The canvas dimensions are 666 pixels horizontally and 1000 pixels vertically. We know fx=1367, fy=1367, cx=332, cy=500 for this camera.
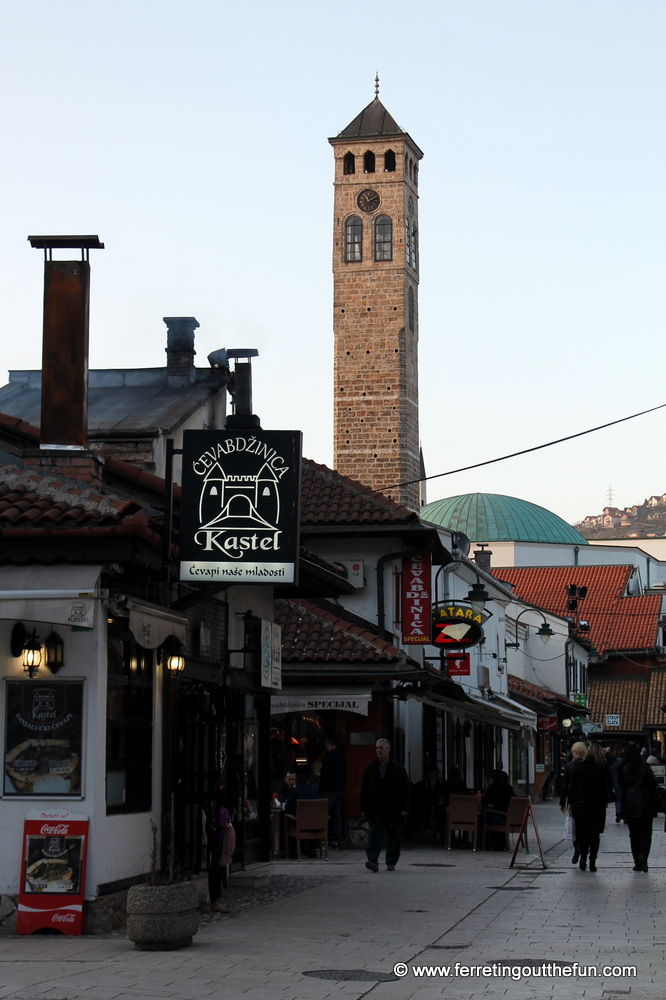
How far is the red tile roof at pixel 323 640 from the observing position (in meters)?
21.8

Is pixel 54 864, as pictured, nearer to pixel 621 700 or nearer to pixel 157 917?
pixel 157 917

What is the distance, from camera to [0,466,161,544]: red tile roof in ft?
36.4

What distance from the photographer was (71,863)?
1091 centimetres

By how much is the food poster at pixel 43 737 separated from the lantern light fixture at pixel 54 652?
0.14m

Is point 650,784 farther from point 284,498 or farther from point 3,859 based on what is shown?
point 3,859

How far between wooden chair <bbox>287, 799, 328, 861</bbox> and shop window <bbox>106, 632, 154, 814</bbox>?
20.7 feet

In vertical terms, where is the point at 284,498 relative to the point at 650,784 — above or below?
above

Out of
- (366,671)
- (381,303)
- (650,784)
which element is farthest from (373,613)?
(381,303)

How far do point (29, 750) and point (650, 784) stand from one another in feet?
29.1

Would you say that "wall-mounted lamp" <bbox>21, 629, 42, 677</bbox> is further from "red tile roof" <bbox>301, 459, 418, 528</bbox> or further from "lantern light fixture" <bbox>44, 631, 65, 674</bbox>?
"red tile roof" <bbox>301, 459, 418, 528</bbox>

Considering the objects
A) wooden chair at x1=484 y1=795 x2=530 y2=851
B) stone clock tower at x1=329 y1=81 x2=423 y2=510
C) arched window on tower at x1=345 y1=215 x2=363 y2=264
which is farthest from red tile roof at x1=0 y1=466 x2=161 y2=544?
arched window on tower at x1=345 y1=215 x2=363 y2=264

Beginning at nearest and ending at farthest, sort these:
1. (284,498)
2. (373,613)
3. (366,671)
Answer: (284,498) < (366,671) < (373,613)

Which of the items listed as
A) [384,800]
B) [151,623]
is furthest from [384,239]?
[151,623]

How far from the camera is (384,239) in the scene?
216ft
